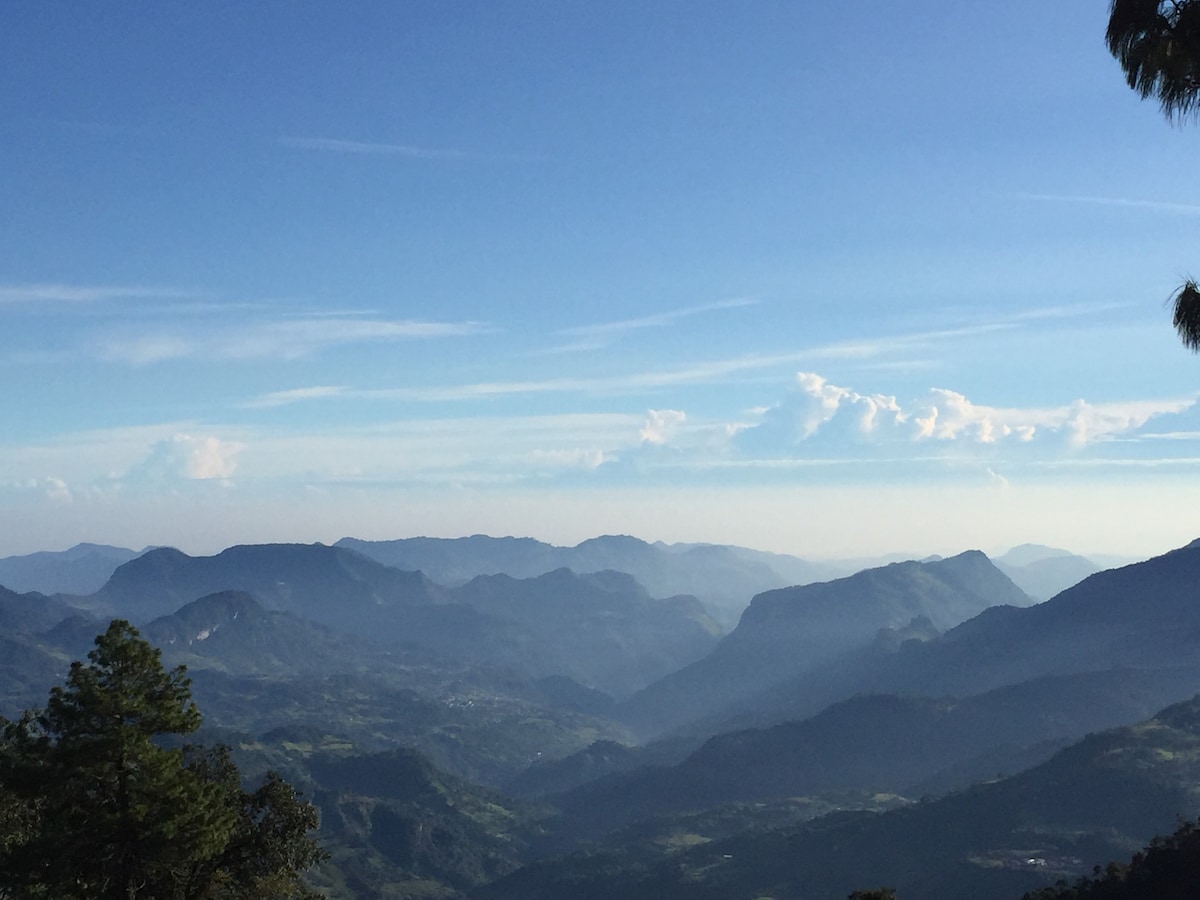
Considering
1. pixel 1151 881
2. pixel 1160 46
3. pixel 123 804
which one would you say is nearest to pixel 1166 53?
pixel 1160 46

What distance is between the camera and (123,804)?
35.2m

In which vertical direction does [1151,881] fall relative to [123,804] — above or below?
below

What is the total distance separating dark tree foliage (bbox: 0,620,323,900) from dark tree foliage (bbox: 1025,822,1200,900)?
52171 millimetres

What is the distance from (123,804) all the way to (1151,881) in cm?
6166

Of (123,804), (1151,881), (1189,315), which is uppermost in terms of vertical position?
(1189,315)

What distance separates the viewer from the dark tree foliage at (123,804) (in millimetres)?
34625

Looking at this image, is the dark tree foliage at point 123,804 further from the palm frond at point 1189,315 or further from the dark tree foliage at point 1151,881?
the dark tree foliage at point 1151,881

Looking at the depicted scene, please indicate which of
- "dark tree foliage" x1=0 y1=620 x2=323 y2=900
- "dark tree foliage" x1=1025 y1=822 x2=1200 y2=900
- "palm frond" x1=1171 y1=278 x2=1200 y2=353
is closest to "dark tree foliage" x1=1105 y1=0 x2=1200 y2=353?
"palm frond" x1=1171 y1=278 x2=1200 y2=353

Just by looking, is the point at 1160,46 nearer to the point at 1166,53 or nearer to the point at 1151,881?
the point at 1166,53

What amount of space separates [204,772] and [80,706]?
23.6 feet

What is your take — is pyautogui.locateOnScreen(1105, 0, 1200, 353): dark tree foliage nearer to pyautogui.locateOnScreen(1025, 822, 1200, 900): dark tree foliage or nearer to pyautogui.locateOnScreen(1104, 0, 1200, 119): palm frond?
pyautogui.locateOnScreen(1104, 0, 1200, 119): palm frond

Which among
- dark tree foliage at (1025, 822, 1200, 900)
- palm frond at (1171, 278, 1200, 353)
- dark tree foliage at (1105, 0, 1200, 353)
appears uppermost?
dark tree foliage at (1105, 0, 1200, 353)

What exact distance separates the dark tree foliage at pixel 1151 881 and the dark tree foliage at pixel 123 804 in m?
52.2

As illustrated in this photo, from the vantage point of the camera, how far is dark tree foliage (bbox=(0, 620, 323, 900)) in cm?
3462
